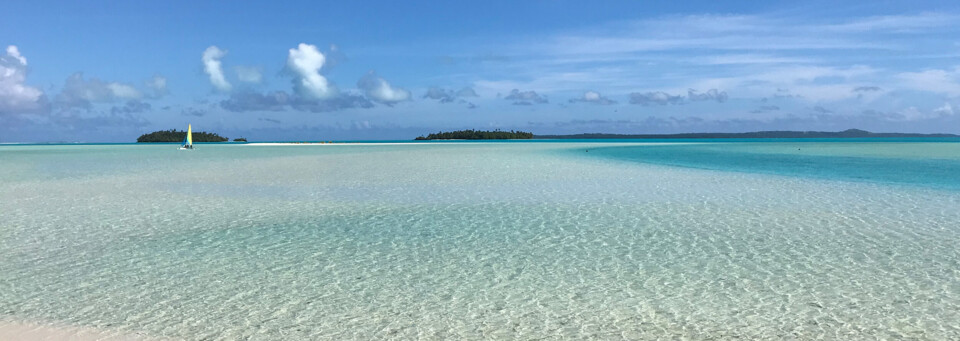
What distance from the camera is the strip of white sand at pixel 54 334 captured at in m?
3.95

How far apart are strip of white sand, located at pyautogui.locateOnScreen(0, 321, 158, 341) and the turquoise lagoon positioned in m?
0.09

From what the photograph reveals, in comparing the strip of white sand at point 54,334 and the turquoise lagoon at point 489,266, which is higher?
the turquoise lagoon at point 489,266

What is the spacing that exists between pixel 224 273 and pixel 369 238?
2035mm

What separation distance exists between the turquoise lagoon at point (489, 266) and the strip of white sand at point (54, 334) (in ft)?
0.30

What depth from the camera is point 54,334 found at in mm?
4027

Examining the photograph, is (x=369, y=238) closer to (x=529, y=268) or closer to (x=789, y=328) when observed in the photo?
→ (x=529, y=268)

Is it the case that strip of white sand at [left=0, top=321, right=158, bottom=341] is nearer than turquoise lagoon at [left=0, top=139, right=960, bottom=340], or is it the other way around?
strip of white sand at [left=0, top=321, right=158, bottom=341]

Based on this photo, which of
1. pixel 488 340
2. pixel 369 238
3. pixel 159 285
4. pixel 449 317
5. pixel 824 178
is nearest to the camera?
pixel 488 340

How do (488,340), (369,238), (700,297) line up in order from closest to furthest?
1. (488,340)
2. (700,297)
3. (369,238)

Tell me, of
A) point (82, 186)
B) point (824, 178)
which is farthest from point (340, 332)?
point (824, 178)

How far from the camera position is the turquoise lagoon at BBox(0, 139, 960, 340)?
4.23 metres

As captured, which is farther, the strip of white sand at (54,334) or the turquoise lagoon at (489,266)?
the turquoise lagoon at (489,266)

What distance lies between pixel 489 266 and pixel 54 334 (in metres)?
3.09

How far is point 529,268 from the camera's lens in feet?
19.0
